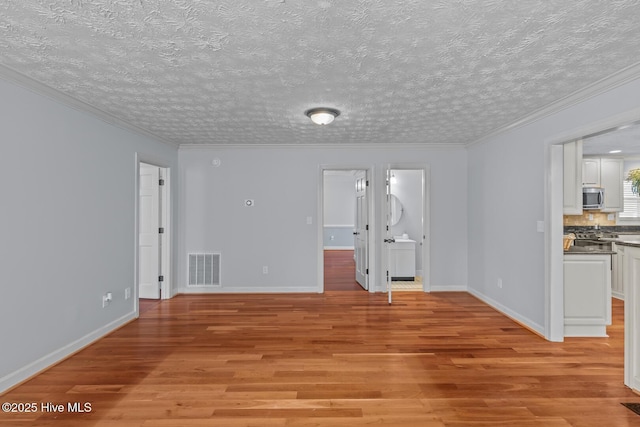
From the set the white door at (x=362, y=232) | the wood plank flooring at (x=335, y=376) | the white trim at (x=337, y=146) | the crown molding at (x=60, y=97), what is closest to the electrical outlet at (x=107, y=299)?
the wood plank flooring at (x=335, y=376)

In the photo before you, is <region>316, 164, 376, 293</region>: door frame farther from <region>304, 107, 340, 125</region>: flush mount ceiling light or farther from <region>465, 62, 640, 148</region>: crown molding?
<region>465, 62, 640, 148</region>: crown molding

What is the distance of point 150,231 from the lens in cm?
500

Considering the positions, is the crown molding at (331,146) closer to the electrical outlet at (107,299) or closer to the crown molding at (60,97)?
the crown molding at (60,97)

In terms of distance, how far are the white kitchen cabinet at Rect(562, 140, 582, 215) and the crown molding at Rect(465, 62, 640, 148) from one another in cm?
45

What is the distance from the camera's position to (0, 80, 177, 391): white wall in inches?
99.0

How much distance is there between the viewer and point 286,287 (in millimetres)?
5379

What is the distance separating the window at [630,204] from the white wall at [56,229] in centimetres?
817

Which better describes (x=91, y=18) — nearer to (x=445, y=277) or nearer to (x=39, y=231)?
(x=39, y=231)

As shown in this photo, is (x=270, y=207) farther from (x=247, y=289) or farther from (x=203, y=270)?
(x=203, y=270)

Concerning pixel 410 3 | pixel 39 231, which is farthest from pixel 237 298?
pixel 410 3

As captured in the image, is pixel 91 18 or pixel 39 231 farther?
pixel 39 231

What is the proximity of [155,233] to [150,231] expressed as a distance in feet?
0.31

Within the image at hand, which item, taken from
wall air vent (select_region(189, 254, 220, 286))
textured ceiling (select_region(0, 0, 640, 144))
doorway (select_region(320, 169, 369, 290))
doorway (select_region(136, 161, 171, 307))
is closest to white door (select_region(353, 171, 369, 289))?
doorway (select_region(320, 169, 369, 290))

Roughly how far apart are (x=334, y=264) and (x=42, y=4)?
24.0ft
